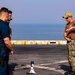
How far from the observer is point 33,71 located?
37.2 ft

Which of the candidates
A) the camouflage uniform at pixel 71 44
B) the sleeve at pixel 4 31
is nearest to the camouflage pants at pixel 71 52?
the camouflage uniform at pixel 71 44

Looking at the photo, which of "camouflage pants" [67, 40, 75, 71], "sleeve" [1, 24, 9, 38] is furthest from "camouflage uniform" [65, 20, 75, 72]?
"sleeve" [1, 24, 9, 38]

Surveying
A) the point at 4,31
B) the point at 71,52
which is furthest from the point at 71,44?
the point at 4,31

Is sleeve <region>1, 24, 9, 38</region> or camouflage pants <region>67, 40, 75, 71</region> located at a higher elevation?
sleeve <region>1, 24, 9, 38</region>

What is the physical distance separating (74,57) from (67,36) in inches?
26.4

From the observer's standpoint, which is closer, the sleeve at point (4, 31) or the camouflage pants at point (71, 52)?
the sleeve at point (4, 31)

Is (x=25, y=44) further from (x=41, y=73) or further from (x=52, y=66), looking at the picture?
(x=41, y=73)

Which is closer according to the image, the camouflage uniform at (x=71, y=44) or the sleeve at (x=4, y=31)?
the sleeve at (x=4, y=31)

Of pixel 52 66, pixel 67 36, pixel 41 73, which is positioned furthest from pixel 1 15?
pixel 52 66

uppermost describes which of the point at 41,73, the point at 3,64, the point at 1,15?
the point at 1,15

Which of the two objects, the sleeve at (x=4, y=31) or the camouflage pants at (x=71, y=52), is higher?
the sleeve at (x=4, y=31)

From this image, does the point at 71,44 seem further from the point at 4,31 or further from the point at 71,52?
the point at 4,31

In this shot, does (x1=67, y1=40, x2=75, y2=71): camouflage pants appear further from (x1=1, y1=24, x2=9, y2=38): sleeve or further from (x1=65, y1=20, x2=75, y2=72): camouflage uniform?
(x1=1, y1=24, x2=9, y2=38): sleeve

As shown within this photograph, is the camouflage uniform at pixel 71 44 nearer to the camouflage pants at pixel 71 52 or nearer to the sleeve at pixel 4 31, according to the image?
the camouflage pants at pixel 71 52
